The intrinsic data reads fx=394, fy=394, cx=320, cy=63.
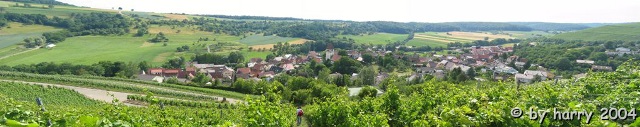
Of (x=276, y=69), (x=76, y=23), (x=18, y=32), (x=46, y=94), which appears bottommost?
(x=276, y=69)

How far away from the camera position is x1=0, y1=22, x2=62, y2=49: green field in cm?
9090

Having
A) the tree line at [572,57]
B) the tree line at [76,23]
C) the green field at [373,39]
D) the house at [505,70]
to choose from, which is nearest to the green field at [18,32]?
the tree line at [76,23]

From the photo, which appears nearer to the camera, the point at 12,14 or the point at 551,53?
the point at 551,53

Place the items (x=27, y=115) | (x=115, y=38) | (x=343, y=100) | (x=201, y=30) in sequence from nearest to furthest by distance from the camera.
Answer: (x=27, y=115) → (x=343, y=100) → (x=115, y=38) → (x=201, y=30)

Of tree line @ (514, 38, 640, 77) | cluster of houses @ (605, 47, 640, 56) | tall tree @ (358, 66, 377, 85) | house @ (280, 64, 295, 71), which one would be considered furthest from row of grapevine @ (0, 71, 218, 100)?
cluster of houses @ (605, 47, 640, 56)

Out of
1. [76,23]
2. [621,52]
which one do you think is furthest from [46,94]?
[621,52]

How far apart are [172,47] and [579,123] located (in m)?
107

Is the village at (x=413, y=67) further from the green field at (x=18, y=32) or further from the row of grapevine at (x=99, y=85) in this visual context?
the green field at (x=18, y=32)

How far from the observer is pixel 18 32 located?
336ft

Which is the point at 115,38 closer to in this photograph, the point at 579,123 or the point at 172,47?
the point at 172,47

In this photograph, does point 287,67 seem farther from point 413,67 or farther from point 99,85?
point 99,85

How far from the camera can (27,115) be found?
4934 mm

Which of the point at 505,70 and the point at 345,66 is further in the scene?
the point at 345,66

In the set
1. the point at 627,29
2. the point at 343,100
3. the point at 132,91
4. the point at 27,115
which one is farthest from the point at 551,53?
the point at 27,115
